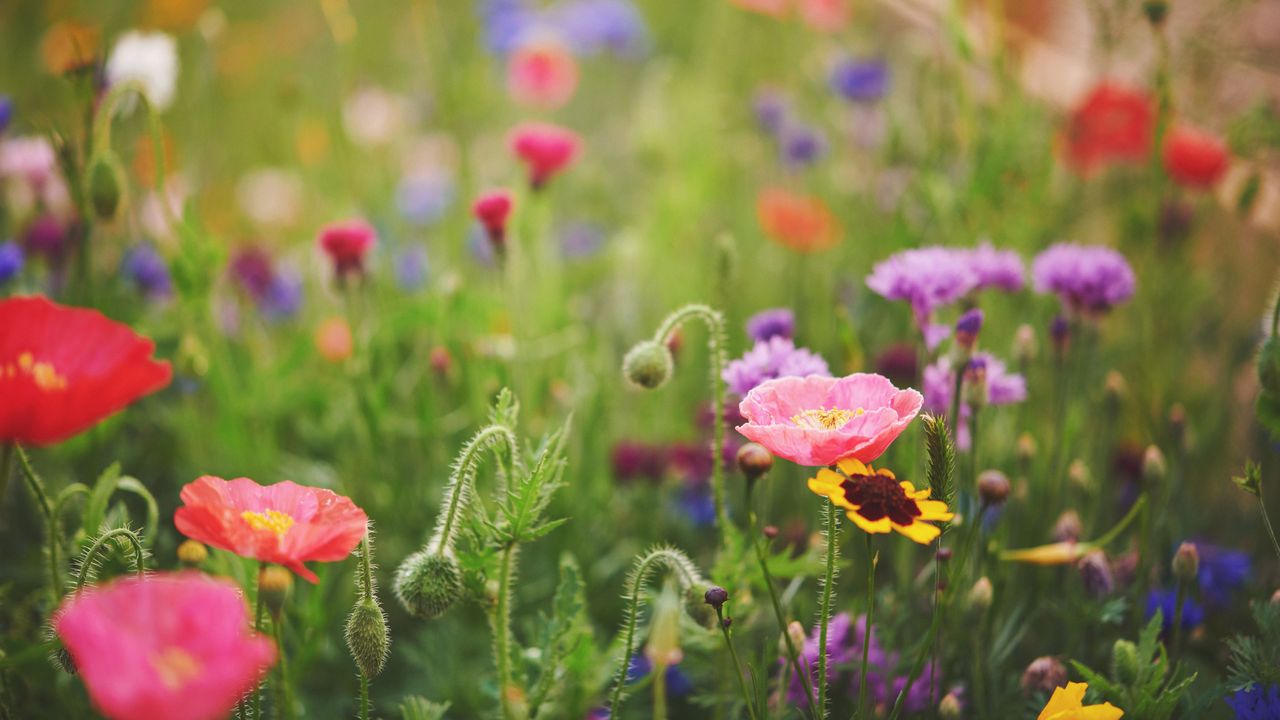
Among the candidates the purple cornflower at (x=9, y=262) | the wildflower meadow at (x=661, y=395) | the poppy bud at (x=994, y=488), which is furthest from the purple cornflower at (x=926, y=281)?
the purple cornflower at (x=9, y=262)

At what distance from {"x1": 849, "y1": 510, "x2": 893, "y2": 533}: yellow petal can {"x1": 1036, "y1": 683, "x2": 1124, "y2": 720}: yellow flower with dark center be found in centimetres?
27

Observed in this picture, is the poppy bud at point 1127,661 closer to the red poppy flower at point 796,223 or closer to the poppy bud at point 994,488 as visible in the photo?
the poppy bud at point 994,488

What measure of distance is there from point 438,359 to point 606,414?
0.37 meters

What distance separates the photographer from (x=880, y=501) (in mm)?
891

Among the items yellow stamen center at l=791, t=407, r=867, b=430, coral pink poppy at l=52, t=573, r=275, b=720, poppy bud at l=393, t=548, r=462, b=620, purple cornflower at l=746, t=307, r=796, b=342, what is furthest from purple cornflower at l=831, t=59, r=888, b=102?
coral pink poppy at l=52, t=573, r=275, b=720

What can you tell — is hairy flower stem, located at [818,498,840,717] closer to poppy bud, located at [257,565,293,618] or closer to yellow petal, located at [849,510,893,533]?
yellow petal, located at [849,510,893,533]

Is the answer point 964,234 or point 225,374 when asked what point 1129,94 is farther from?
point 225,374

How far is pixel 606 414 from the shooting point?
1.86 metres

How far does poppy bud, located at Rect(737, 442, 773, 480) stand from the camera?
949 mm

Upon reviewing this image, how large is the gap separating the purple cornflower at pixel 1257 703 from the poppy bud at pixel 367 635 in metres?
0.93

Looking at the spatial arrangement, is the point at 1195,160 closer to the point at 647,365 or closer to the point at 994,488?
the point at 994,488

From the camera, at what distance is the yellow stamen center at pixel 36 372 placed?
78 centimetres

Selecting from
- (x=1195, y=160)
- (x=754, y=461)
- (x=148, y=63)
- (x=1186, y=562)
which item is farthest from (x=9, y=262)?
(x=1195, y=160)

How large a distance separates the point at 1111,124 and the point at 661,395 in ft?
3.93
